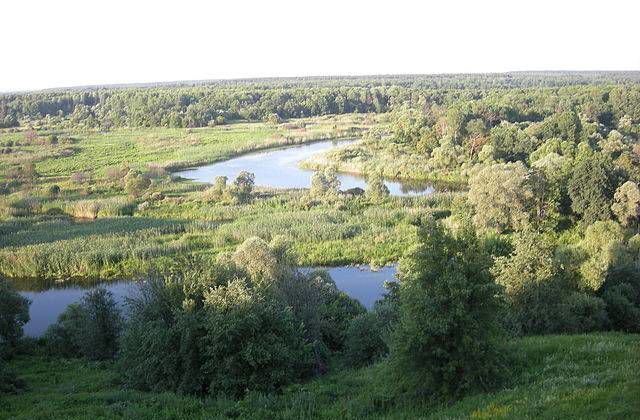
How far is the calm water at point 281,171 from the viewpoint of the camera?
214 ft

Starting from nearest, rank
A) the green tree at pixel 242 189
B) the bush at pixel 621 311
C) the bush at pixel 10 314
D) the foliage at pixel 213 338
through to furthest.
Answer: the foliage at pixel 213 338, the bush at pixel 621 311, the bush at pixel 10 314, the green tree at pixel 242 189

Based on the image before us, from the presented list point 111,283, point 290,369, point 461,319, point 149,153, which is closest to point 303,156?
point 149,153

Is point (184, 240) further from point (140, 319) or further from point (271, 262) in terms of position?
point (140, 319)

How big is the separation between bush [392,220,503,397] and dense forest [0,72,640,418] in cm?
5

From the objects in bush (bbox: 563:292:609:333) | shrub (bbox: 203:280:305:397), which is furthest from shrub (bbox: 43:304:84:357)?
bush (bbox: 563:292:609:333)

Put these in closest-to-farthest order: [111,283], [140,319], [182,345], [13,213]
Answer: [182,345]
[140,319]
[111,283]
[13,213]

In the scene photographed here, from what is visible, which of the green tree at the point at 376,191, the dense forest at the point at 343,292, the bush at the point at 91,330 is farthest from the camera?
the green tree at the point at 376,191

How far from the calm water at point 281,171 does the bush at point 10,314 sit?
3838 centimetres

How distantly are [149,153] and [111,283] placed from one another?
57.9 m

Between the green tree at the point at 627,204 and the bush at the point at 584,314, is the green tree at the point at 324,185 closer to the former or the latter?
the green tree at the point at 627,204

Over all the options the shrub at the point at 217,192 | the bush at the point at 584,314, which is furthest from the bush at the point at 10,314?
the shrub at the point at 217,192

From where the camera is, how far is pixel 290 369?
19594 millimetres

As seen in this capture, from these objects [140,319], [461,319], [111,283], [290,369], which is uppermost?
[461,319]

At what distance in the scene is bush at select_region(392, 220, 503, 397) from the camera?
527 inches
